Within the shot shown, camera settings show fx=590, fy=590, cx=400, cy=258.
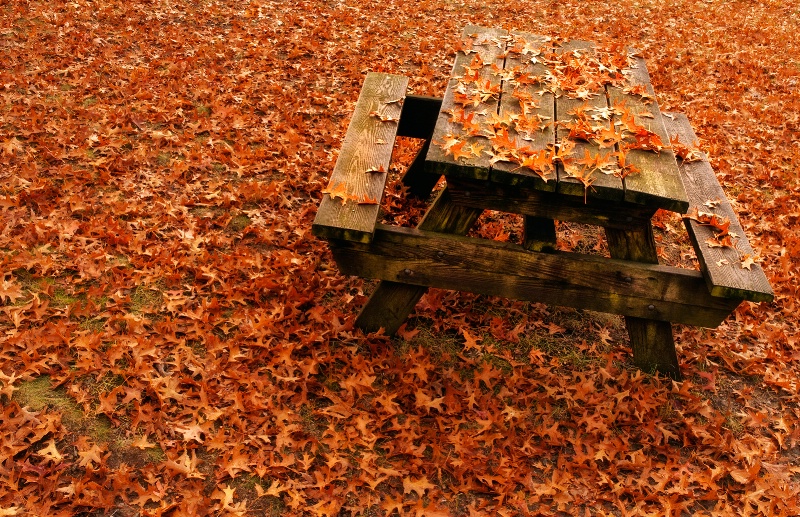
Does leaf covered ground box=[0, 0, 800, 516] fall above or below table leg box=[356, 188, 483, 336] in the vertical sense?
below

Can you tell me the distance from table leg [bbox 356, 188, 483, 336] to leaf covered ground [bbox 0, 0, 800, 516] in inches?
5.6

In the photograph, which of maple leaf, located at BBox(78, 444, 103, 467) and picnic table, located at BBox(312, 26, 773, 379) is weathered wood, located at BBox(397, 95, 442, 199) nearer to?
picnic table, located at BBox(312, 26, 773, 379)

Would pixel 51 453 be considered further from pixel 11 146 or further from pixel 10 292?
pixel 11 146

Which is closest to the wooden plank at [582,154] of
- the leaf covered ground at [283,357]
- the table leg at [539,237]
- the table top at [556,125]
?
the table top at [556,125]

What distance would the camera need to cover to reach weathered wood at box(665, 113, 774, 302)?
295 centimetres

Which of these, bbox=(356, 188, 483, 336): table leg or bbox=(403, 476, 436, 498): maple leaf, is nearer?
bbox=(403, 476, 436, 498): maple leaf

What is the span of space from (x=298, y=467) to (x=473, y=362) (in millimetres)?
1219

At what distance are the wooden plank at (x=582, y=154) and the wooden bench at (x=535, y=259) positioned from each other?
0.16 m

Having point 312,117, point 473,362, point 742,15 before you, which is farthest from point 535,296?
point 742,15

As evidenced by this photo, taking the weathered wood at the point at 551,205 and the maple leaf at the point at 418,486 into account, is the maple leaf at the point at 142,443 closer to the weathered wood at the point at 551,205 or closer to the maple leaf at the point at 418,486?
the maple leaf at the point at 418,486

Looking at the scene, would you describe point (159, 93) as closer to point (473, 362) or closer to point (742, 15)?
point (473, 362)

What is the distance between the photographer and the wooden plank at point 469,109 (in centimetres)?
289

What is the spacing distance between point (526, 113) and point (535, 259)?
848 mm

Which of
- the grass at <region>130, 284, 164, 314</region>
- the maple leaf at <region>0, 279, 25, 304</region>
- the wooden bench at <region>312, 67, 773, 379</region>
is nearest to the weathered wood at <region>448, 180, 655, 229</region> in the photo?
the wooden bench at <region>312, 67, 773, 379</region>
